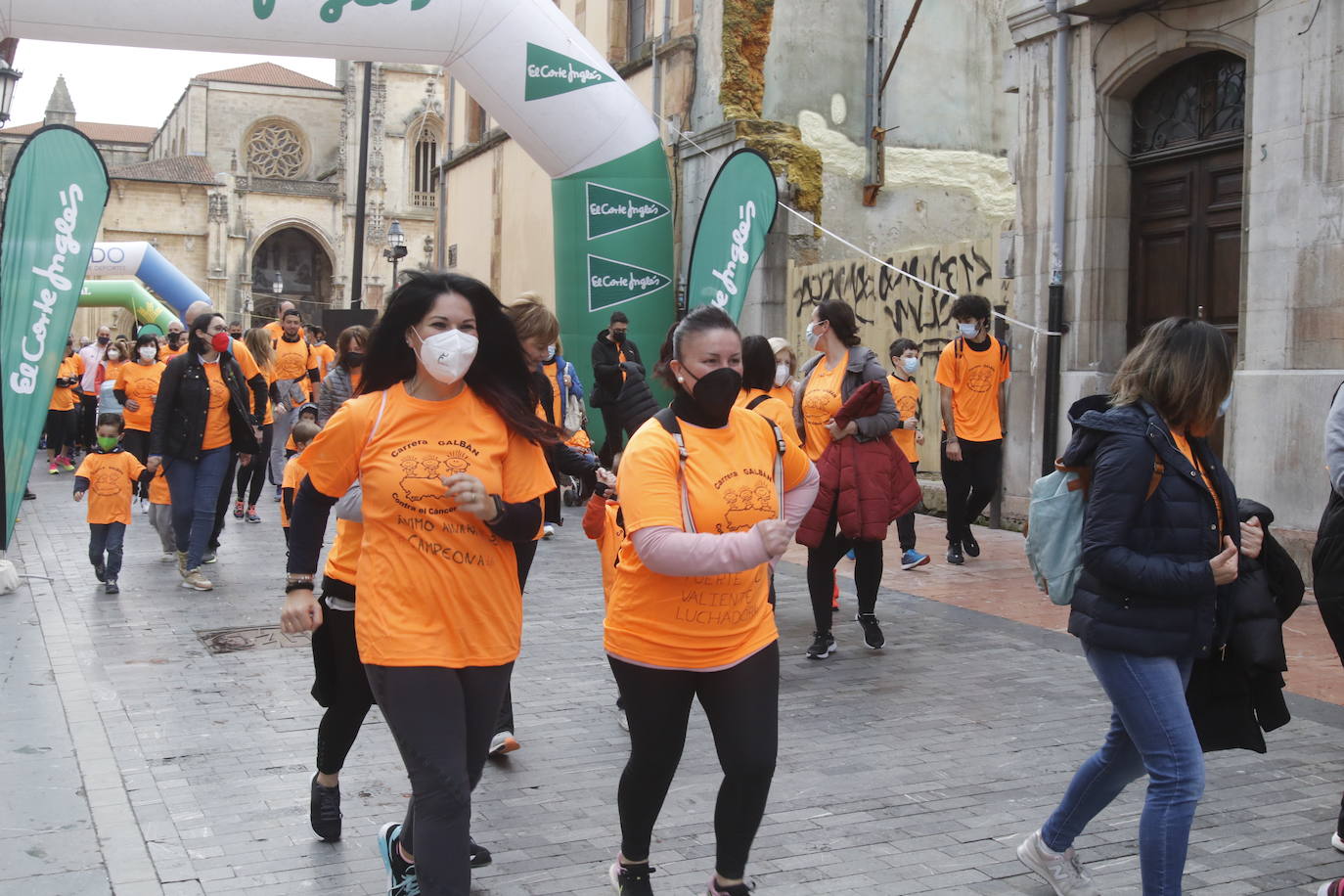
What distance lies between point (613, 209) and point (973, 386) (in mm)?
6442

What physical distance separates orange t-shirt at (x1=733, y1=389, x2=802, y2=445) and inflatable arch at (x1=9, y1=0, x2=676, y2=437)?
8.22 m

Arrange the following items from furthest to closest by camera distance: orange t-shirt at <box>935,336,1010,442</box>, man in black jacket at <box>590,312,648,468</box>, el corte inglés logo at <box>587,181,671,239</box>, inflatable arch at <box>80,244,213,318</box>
A: inflatable arch at <box>80,244,213,318</box> < el corte inglés logo at <box>587,181,671,239</box> < man in black jacket at <box>590,312,648,468</box> < orange t-shirt at <box>935,336,1010,442</box>

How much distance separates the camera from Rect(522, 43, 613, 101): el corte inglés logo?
46.9ft

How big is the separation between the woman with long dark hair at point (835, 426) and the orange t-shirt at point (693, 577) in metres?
3.57

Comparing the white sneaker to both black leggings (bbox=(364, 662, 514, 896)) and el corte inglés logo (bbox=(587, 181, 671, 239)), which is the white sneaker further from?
el corte inglés logo (bbox=(587, 181, 671, 239))

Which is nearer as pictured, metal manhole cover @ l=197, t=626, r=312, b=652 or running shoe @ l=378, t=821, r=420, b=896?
running shoe @ l=378, t=821, r=420, b=896

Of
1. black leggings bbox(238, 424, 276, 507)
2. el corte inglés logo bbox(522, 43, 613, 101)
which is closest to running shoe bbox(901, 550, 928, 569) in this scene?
black leggings bbox(238, 424, 276, 507)

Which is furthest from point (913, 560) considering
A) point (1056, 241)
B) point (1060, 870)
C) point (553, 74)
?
point (553, 74)

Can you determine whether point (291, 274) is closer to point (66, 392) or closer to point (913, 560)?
point (66, 392)

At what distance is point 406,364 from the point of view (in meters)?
3.81

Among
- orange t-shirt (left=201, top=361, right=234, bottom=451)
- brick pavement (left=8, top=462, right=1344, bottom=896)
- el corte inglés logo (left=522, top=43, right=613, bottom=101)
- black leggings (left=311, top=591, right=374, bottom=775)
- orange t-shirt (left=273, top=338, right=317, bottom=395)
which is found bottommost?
brick pavement (left=8, top=462, right=1344, bottom=896)

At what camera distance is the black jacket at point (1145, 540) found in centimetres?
360

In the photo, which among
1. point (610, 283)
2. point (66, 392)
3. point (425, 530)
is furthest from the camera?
point (66, 392)

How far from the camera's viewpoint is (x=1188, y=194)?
35.6 ft
